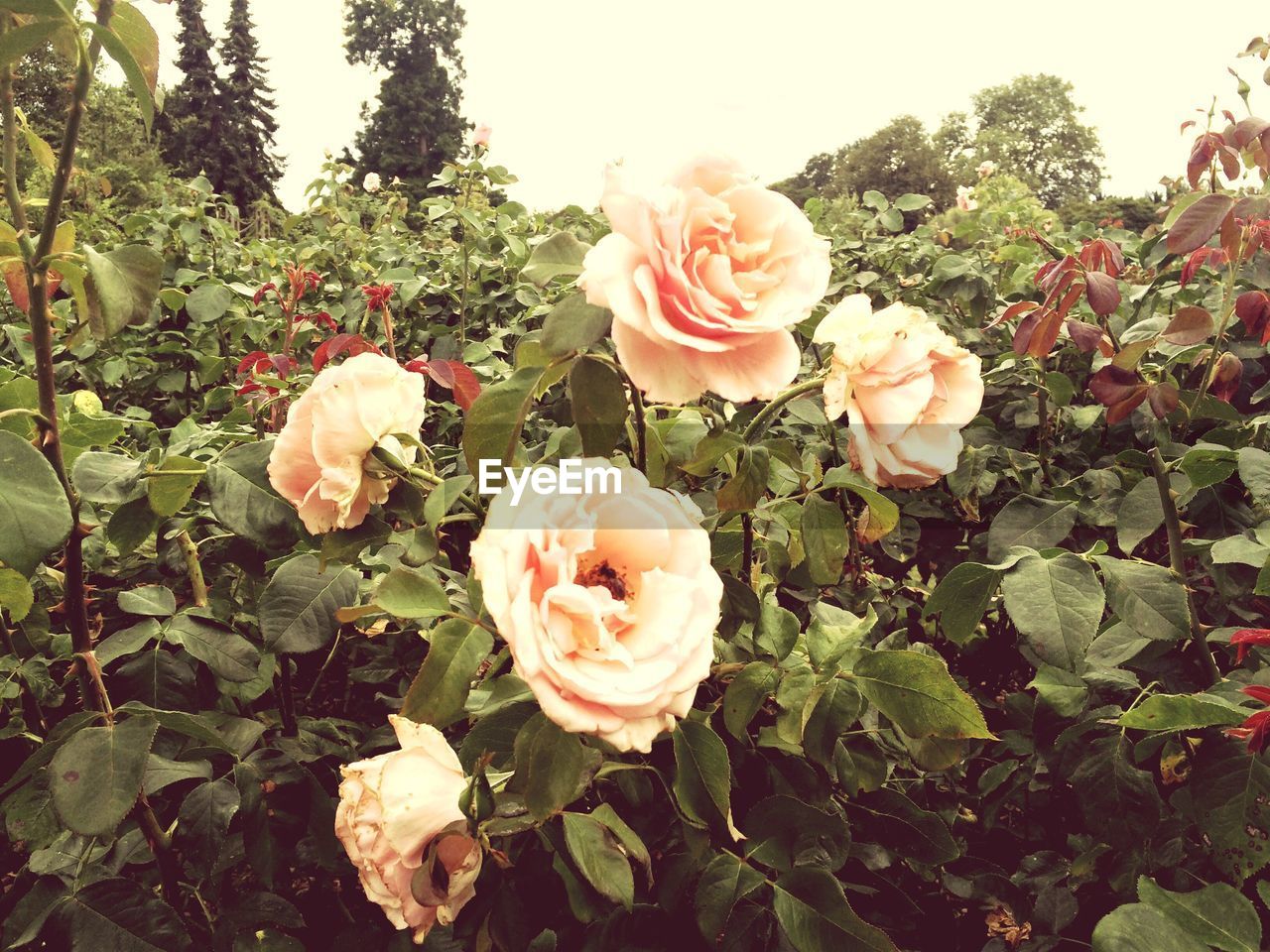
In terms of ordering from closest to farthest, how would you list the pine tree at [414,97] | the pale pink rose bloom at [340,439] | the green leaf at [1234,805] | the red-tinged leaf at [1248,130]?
the pale pink rose bloom at [340,439] → the green leaf at [1234,805] → the red-tinged leaf at [1248,130] → the pine tree at [414,97]

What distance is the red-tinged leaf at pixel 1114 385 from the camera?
1.22 meters

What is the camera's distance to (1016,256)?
216 centimetres

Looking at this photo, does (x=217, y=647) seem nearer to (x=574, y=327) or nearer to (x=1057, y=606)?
(x=574, y=327)

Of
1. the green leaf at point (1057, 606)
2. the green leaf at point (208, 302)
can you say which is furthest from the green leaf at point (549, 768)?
the green leaf at point (208, 302)

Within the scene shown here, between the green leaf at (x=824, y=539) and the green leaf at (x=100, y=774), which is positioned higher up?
the green leaf at (x=824, y=539)

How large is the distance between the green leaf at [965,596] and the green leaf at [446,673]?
0.60 m

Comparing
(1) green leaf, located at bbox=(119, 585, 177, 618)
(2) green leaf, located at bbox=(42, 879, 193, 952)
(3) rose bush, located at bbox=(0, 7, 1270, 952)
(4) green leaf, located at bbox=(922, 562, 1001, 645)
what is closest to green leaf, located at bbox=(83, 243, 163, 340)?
(3) rose bush, located at bbox=(0, 7, 1270, 952)

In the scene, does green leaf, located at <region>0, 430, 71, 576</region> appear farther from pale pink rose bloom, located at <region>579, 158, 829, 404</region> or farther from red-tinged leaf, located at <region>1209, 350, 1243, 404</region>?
red-tinged leaf, located at <region>1209, 350, 1243, 404</region>

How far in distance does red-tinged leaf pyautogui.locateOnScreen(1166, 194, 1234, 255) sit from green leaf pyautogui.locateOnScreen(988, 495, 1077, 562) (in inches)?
17.0

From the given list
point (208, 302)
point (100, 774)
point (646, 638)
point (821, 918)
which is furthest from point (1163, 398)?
point (208, 302)

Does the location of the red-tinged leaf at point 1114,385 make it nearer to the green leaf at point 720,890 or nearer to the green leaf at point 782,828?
the green leaf at point 782,828

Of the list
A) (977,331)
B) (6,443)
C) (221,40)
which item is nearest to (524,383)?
(6,443)

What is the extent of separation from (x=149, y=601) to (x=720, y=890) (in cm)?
85

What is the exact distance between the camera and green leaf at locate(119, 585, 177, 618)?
1.10m
